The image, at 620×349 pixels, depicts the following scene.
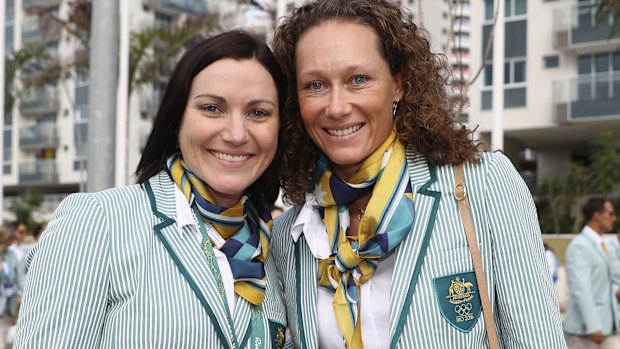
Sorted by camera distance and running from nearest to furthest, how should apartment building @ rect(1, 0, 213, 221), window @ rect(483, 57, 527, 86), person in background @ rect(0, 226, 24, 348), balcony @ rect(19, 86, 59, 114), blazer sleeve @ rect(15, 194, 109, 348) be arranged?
blazer sleeve @ rect(15, 194, 109, 348)
person in background @ rect(0, 226, 24, 348)
window @ rect(483, 57, 527, 86)
apartment building @ rect(1, 0, 213, 221)
balcony @ rect(19, 86, 59, 114)

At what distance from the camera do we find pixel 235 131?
2.69 meters

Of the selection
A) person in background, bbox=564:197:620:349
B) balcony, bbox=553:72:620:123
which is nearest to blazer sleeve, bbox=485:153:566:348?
person in background, bbox=564:197:620:349

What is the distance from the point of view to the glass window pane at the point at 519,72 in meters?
27.8

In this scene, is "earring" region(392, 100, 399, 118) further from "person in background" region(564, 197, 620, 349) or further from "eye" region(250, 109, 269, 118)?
"person in background" region(564, 197, 620, 349)

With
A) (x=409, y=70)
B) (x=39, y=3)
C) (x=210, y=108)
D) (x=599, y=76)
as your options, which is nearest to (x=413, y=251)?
(x=409, y=70)

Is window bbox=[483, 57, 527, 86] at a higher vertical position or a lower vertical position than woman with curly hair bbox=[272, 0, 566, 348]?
higher

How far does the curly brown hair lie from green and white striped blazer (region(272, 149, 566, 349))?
0.14m

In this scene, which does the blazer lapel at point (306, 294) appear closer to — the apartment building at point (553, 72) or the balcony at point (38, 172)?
the apartment building at point (553, 72)

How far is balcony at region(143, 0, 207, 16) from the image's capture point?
4416 cm

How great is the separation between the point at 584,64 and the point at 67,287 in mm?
27437

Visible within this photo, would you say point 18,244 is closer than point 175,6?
Yes

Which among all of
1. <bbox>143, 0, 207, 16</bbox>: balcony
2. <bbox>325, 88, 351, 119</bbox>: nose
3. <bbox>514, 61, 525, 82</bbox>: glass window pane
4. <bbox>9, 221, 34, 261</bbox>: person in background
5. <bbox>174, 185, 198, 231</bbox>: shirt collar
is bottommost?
<bbox>9, 221, 34, 261</bbox>: person in background

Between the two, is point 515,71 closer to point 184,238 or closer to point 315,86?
point 315,86

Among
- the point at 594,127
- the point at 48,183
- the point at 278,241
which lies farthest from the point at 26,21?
the point at 278,241
